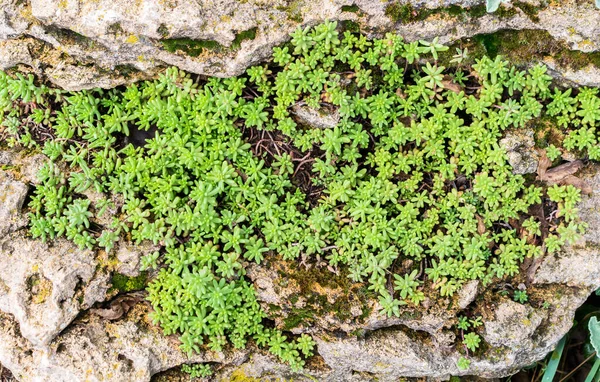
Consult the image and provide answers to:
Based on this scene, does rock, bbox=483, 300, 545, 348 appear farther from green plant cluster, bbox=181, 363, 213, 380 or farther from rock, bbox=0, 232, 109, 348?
rock, bbox=0, 232, 109, 348

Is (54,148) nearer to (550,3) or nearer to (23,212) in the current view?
(23,212)

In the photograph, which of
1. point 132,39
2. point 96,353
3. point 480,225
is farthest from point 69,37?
point 480,225

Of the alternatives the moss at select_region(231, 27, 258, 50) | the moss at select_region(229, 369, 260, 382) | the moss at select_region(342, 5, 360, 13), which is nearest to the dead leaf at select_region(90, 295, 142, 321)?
the moss at select_region(229, 369, 260, 382)

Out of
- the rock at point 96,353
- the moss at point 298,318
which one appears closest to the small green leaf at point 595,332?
the moss at point 298,318

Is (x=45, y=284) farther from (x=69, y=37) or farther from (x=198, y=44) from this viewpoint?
(x=198, y=44)

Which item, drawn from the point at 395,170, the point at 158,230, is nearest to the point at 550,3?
the point at 395,170

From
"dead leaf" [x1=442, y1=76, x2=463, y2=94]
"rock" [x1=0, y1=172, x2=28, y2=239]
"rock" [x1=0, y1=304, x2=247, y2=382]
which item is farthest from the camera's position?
"dead leaf" [x1=442, y1=76, x2=463, y2=94]
